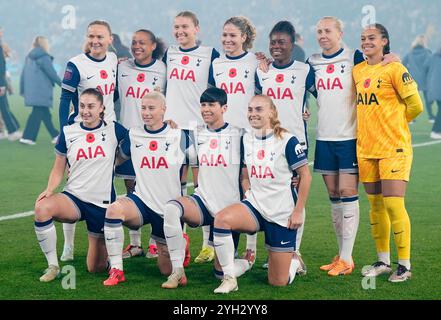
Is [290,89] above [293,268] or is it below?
above

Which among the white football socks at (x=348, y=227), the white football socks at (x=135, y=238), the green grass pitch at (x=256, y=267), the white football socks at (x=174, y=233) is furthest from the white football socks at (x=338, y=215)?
the white football socks at (x=135, y=238)

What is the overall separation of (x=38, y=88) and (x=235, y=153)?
1103 cm

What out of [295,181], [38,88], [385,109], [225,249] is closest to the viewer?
[225,249]

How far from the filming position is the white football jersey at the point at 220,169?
7059mm

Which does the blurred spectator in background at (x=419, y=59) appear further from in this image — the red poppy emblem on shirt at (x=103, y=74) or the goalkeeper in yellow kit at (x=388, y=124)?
the goalkeeper in yellow kit at (x=388, y=124)

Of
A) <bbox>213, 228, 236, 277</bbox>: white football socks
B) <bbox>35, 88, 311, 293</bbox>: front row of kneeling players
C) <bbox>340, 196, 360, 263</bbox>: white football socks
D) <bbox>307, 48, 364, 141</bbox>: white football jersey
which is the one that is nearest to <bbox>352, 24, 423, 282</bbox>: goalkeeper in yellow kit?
<bbox>307, 48, 364, 141</bbox>: white football jersey

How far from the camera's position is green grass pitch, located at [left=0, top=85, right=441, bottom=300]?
6.60 m

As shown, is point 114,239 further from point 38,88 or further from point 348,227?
point 38,88

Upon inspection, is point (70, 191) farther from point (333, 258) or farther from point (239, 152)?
point (333, 258)

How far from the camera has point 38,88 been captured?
17.5 metres

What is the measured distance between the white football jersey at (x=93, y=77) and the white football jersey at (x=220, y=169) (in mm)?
1280

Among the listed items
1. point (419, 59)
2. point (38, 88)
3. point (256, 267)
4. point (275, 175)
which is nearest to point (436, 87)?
point (419, 59)
